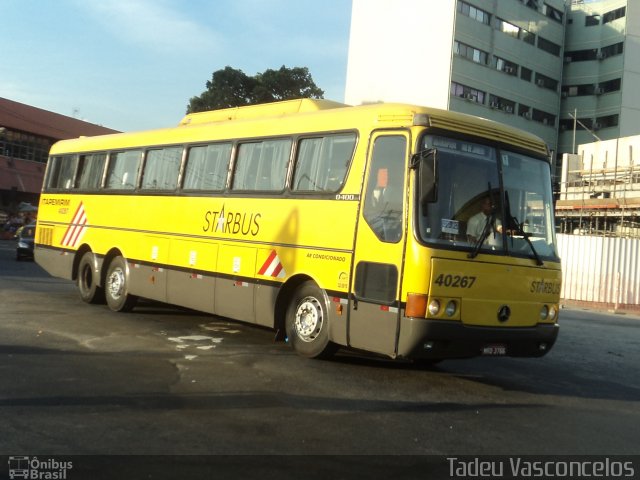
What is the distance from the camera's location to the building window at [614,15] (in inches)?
2335

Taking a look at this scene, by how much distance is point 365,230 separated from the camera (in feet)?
26.6

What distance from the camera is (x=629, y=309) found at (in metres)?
25.9

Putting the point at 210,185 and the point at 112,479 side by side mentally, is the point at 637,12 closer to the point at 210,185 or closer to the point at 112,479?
the point at 210,185

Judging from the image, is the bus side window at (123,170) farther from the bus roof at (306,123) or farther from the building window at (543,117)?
the building window at (543,117)

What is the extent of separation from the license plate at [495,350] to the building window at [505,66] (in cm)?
5055

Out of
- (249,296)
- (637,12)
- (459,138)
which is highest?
(637,12)

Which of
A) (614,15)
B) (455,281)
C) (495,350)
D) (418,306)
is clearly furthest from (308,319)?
(614,15)

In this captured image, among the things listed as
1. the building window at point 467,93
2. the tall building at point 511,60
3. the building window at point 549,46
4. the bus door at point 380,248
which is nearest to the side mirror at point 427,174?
the bus door at point 380,248

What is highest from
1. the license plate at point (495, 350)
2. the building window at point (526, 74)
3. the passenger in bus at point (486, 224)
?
the building window at point (526, 74)

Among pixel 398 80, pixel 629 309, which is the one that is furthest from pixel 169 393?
pixel 398 80

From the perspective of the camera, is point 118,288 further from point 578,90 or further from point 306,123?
point 578,90

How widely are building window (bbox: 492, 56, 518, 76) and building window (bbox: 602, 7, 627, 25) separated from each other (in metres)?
11.4

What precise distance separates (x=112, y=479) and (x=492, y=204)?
514 centimetres

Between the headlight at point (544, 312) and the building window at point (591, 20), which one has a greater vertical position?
the building window at point (591, 20)
